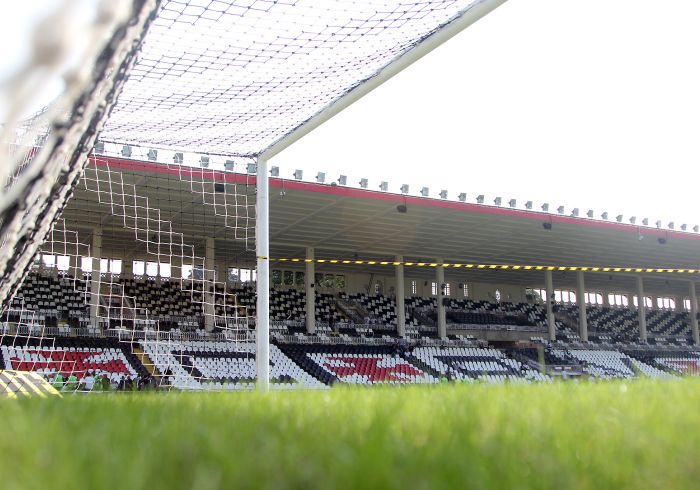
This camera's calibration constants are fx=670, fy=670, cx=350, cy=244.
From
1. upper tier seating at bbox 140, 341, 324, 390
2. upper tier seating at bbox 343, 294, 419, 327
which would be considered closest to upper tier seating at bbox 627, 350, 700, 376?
upper tier seating at bbox 343, 294, 419, 327

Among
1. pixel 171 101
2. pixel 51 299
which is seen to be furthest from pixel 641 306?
pixel 171 101

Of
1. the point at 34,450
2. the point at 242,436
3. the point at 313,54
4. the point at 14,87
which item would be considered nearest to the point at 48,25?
the point at 14,87

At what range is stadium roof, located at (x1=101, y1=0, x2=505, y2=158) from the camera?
6.53 meters

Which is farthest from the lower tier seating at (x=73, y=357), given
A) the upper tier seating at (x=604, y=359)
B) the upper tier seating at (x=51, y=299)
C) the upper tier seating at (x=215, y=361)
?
the upper tier seating at (x=604, y=359)

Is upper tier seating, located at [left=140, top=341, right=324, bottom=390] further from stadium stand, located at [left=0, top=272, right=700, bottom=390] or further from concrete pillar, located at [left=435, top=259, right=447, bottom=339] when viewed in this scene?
concrete pillar, located at [left=435, top=259, right=447, bottom=339]

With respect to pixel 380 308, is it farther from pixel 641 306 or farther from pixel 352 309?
pixel 641 306

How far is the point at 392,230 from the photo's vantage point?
27125mm

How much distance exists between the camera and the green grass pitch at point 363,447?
1.11 metres

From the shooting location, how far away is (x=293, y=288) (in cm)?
3597

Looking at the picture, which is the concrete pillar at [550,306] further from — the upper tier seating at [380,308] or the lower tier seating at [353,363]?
the lower tier seating at [353,363]

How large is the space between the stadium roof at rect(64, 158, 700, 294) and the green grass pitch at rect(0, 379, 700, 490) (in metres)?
16.2

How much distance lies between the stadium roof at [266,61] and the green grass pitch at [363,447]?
15.7 ft

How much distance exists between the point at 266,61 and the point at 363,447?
22.2 ft

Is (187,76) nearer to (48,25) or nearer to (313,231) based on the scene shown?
(48,25)
